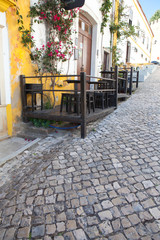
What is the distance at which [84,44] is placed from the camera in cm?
752

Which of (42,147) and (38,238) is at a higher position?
(42,147)

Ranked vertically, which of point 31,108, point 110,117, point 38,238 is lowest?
point 38,238

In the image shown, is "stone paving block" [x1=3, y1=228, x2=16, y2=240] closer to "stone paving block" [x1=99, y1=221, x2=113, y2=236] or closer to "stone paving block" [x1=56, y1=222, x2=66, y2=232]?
"stone paving block" [x1=56, y1=222, x2=66, y2=232]

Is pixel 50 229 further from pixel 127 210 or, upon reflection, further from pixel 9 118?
pixel 9 118

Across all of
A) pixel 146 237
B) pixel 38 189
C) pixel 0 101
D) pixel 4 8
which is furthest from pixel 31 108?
pixel 146 237

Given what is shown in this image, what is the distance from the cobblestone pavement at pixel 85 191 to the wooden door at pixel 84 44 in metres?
4.62

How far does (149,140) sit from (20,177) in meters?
2.54

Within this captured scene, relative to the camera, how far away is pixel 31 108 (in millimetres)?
4625

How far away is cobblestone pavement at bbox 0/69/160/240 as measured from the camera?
71.0 inches

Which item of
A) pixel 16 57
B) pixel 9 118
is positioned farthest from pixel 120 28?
pixel 9 118

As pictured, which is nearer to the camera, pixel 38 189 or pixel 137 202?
pixel 137 202

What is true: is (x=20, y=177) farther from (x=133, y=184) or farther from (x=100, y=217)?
(x=133, y=184)

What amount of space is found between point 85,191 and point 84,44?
666 centimetres

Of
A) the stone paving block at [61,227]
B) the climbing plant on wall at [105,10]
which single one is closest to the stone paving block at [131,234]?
the stone paving block at [61,227]
